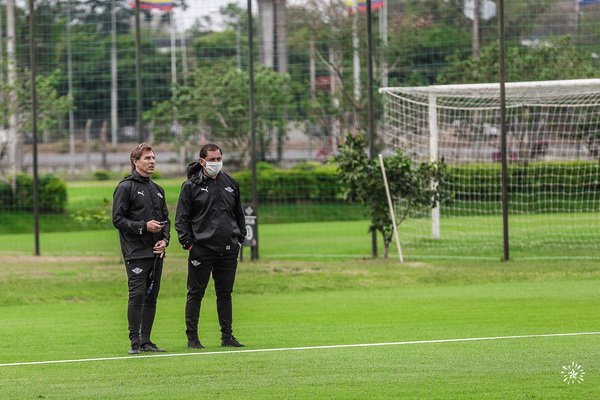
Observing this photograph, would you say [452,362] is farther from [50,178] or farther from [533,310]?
[50,178]

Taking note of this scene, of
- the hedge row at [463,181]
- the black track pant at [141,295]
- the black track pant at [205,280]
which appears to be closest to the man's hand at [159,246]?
the black track pant at [141,295]

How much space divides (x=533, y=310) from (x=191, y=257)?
421cm

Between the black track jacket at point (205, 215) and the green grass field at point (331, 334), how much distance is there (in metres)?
0.94

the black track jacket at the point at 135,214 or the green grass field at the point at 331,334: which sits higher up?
the black track jacket at the point at 135,214

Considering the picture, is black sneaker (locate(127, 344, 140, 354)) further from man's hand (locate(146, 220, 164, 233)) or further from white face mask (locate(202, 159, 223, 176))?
white face mask (locate(202, 159, 223, 176))

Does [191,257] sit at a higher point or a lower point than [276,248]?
higher

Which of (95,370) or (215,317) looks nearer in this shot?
(95,370)

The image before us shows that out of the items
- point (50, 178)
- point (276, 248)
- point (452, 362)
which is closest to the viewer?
point (452, 362)

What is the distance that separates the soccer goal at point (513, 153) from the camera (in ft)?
56.5

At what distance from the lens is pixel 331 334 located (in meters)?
8.26

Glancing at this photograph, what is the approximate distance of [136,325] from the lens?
7348mm

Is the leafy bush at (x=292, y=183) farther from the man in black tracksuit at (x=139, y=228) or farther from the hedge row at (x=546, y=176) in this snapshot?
the man in black tracksuit at (x=139, y=228)

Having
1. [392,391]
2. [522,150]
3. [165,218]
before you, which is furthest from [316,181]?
[392,391]

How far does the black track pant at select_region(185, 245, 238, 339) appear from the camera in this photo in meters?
7.44
